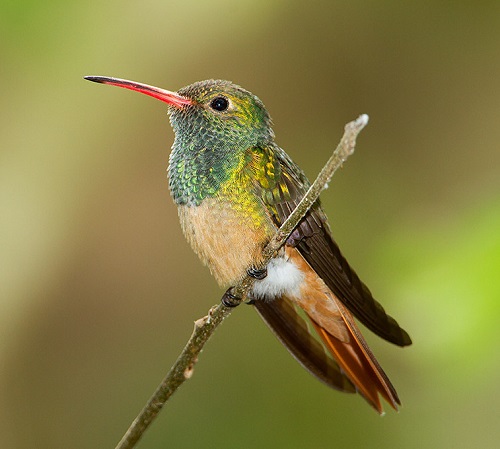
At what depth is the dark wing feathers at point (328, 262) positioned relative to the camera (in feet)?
7.04

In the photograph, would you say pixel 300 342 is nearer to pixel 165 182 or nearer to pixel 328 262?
pixel 328 262

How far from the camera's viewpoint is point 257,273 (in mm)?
2166

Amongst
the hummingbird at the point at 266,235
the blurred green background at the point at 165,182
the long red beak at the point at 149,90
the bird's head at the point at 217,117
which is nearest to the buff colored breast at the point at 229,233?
the hummingbird at the point at 266,235

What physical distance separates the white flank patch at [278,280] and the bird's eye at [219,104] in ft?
1.74

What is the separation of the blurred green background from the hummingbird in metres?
0.91

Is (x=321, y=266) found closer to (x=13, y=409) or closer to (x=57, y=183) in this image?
(x=57, y=183)

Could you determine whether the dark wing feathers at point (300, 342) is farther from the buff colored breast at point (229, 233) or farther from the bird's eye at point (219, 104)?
the bird's eye at point (219, 104)

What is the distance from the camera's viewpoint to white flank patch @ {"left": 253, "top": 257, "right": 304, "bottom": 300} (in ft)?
7.79

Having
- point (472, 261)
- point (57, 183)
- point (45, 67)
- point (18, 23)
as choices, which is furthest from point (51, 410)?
point (472, 261)

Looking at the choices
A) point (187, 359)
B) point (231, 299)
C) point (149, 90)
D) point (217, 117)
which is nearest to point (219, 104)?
point (217, 117)

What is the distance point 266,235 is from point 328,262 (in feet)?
0.67

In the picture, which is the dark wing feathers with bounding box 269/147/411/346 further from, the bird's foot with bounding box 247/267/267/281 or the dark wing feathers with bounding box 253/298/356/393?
the dark wing feathers with bounding box 253/298/356/393

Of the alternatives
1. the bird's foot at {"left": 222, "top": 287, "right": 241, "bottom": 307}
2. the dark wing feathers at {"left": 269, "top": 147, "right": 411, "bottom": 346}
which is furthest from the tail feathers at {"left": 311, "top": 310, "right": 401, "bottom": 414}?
the bird's foot at {"left": 222, "top": 287, "right": 241, "bottom": 307}

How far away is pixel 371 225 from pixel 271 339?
0.85 metres
